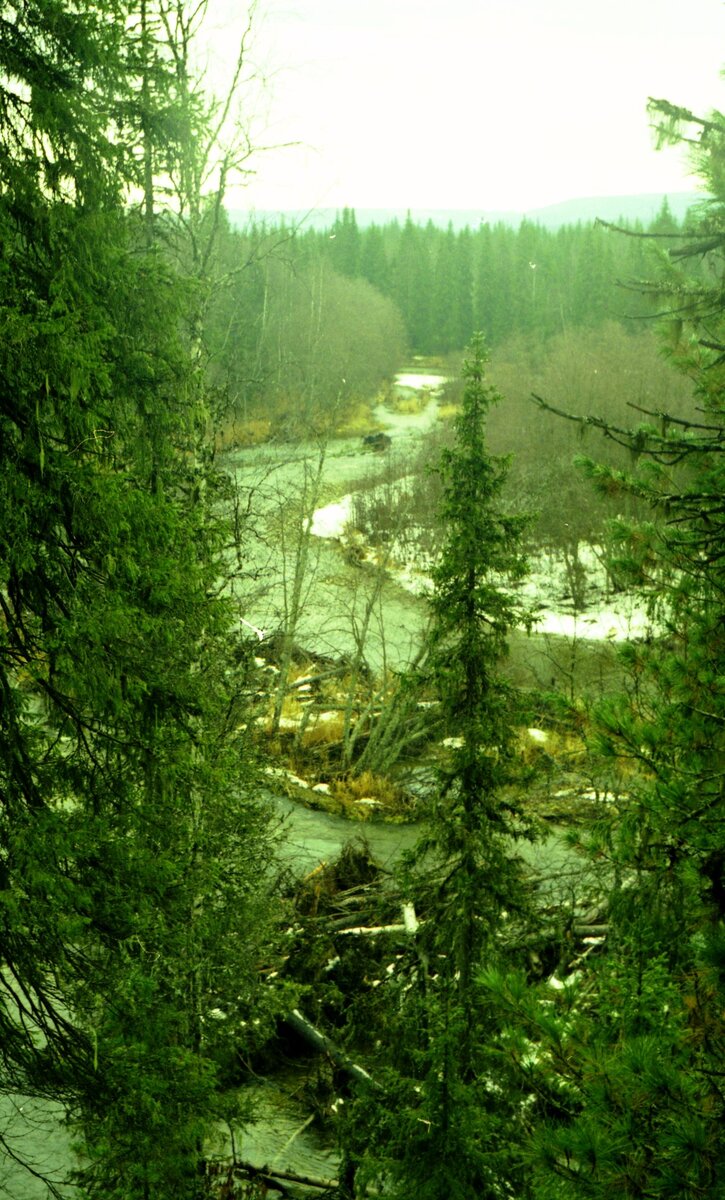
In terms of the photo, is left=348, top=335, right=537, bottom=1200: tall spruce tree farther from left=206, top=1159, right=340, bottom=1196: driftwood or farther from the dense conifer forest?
left=206, top=1159, right=340, bottom=1196: driftwood

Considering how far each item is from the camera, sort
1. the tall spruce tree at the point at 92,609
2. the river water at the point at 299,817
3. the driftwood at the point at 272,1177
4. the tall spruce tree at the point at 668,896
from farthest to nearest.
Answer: the river water at the point at 299,817 < the driftwood at the point at 272,1177 < the tall spruce tree at the point at 92,609 < the tall spruce tree at the point at 668,896

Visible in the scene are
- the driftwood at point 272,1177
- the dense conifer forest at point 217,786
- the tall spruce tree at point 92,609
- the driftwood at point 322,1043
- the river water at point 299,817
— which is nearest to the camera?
the dense conifer forest at point 217,786

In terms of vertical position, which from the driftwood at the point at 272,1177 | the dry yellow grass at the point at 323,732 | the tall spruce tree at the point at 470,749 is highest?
the tall spruce tree at the point at 470,749

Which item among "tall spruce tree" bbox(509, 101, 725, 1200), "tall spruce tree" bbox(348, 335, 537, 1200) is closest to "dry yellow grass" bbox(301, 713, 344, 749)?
"tall spruce tree" bbox(348, 335, 537, 1200)

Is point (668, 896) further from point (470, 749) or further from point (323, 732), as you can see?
point (323, 732)

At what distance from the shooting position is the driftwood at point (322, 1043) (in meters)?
9.22

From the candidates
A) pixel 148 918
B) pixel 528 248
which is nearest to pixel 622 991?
pixel 148 918

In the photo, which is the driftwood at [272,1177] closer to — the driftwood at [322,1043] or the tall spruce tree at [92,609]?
the driftwood at [322,1043]

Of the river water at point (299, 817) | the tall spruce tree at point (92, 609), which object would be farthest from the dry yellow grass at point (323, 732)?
the tall spruce tree at point (92, 609)

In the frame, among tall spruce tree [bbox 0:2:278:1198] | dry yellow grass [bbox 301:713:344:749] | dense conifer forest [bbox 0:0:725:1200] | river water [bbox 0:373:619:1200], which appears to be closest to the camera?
dense conifer forest [bbox 0:0:725:1200]

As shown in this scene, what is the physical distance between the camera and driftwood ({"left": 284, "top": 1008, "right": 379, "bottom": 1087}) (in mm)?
9219

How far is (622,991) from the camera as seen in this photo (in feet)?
16.2

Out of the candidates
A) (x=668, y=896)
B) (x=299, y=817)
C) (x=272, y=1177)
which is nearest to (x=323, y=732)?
(x=299, y=817)

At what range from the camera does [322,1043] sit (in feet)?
32.2
